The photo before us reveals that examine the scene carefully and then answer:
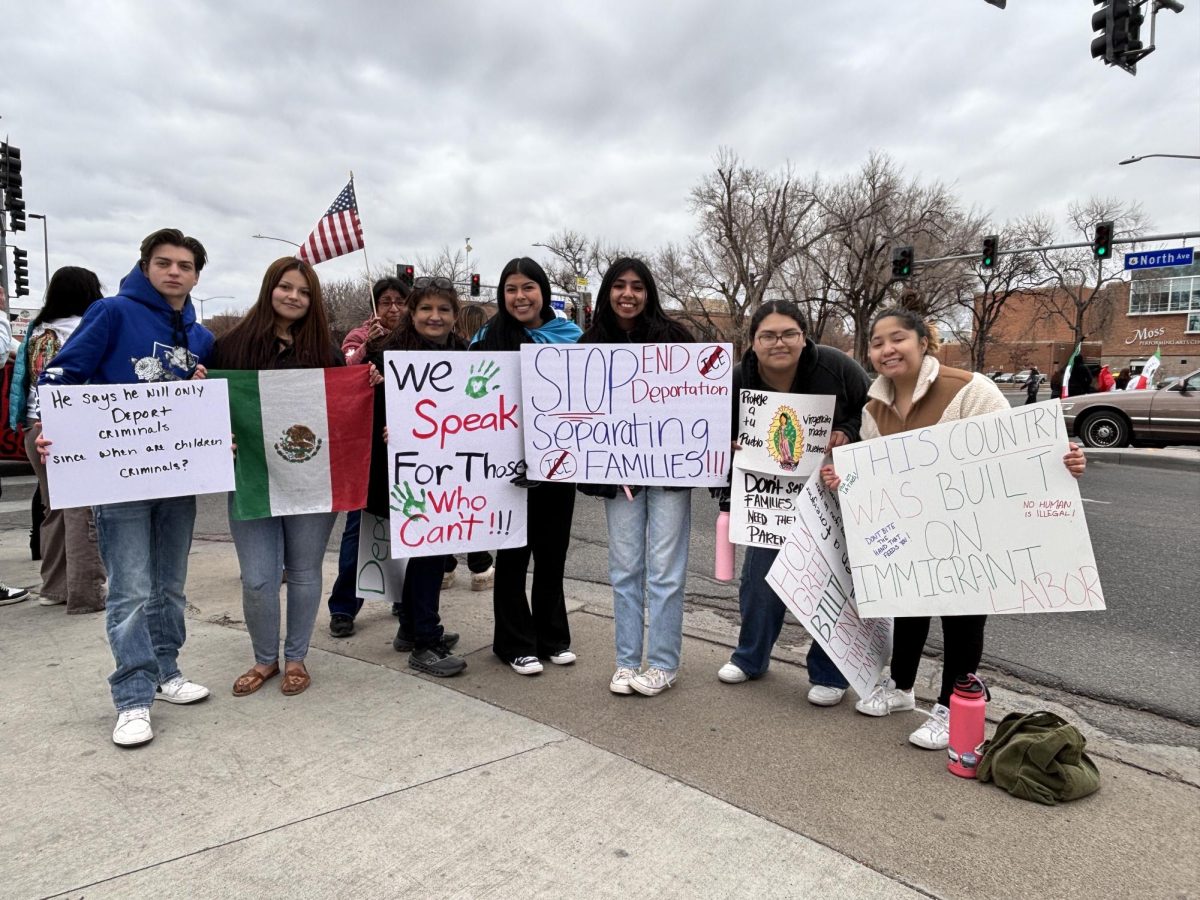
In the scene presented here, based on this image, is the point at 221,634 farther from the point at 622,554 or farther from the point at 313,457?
the point at 622,554

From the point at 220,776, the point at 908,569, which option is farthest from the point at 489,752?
the point at 908,569

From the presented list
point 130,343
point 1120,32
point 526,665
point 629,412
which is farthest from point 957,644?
point 1120,32

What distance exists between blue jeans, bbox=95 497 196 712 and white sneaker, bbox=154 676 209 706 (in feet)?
0.24

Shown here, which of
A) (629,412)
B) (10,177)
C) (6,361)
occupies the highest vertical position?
(10,177)

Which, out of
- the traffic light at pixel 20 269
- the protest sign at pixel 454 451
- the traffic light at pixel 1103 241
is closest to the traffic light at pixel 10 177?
the traffic light at pixel 20 269

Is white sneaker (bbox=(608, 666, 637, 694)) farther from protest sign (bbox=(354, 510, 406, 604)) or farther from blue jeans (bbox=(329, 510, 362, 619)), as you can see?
blue jeans (bbox=(329, 510, 362, 619))

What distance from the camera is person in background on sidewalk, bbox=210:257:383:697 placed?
3463 mm

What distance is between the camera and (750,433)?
346 cm

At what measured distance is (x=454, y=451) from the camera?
12.1 ft

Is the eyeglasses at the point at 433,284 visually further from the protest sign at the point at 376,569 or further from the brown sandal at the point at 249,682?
the brown sandal at the point at 249,682

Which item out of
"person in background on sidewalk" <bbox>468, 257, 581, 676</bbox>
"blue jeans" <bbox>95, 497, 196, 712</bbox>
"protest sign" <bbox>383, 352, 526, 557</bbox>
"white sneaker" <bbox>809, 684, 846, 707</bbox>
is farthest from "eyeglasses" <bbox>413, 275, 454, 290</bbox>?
"white sneaker" <bbox>809, 684, 846, 707</bbox>

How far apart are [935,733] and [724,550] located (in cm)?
113

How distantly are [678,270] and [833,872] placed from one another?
44849mm

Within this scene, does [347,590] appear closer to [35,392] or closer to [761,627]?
[35,392]
